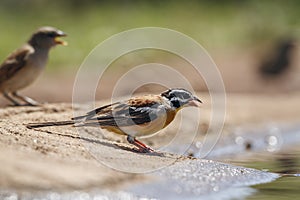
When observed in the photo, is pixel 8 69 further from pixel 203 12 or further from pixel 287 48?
pixel 203 12

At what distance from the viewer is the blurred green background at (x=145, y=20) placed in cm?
2006

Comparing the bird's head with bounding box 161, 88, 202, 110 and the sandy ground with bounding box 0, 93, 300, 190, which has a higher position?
the bird's head with bounding box 161, 88, 202, 110

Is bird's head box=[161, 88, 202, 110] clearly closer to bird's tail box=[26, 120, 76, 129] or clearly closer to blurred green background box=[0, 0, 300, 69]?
bird's tail box=[26, 120, 76, 129]

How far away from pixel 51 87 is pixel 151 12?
27.9 ft

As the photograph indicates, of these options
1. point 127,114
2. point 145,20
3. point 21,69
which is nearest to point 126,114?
point 127,114

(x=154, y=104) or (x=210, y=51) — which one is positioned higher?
(x=210, y=51)

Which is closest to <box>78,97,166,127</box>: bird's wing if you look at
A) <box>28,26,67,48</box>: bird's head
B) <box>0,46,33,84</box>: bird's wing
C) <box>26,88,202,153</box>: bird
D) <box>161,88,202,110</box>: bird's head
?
<box>26,88,202,153</box>: bird

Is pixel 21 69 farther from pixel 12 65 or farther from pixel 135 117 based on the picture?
pixel 135 117

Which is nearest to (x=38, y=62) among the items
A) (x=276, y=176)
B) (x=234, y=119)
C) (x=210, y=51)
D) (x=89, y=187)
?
(x=234, y=119)

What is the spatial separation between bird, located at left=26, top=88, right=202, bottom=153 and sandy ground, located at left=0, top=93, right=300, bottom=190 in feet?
0.60

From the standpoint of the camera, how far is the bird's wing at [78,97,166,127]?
8180mm

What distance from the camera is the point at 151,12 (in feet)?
78.0

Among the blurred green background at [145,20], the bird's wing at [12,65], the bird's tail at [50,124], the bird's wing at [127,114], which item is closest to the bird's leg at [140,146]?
the bird's wing at [127,114]

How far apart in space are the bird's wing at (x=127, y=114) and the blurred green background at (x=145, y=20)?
964cm
